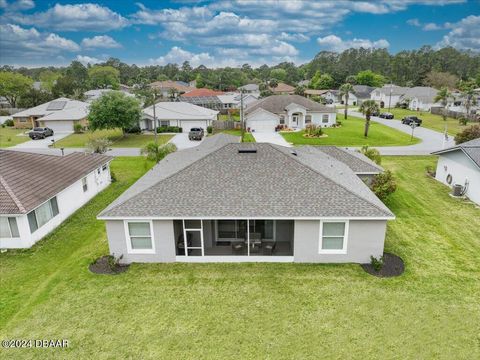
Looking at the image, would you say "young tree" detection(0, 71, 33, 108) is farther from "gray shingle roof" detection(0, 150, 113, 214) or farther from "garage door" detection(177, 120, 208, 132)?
"gray shingle roof" detection(0, 150, 113, 214)

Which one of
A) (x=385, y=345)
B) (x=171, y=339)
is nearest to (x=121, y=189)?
(x=171, y=339)

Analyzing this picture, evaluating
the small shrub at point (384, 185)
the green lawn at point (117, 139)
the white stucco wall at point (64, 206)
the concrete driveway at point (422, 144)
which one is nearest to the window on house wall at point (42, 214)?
the white stucco wall at point (64, 206)

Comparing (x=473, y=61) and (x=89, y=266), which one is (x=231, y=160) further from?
(x=473, y=61)

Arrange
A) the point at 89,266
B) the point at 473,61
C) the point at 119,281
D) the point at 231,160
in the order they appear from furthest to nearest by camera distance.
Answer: the point at 473,61 < the point at 231,160 < the point at 89,266 < the point at 119,281

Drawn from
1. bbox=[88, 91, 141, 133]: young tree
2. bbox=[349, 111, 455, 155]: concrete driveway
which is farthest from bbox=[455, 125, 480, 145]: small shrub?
bbox=[88, 91, 141, 133]: young tree

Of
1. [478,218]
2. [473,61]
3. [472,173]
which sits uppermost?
[473,61]

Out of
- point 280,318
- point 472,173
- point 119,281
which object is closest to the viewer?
point 280,318

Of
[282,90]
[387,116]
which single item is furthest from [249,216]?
[282,90]

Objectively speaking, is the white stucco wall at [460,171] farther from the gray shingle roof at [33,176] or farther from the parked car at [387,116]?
the parked car at [387,116]
